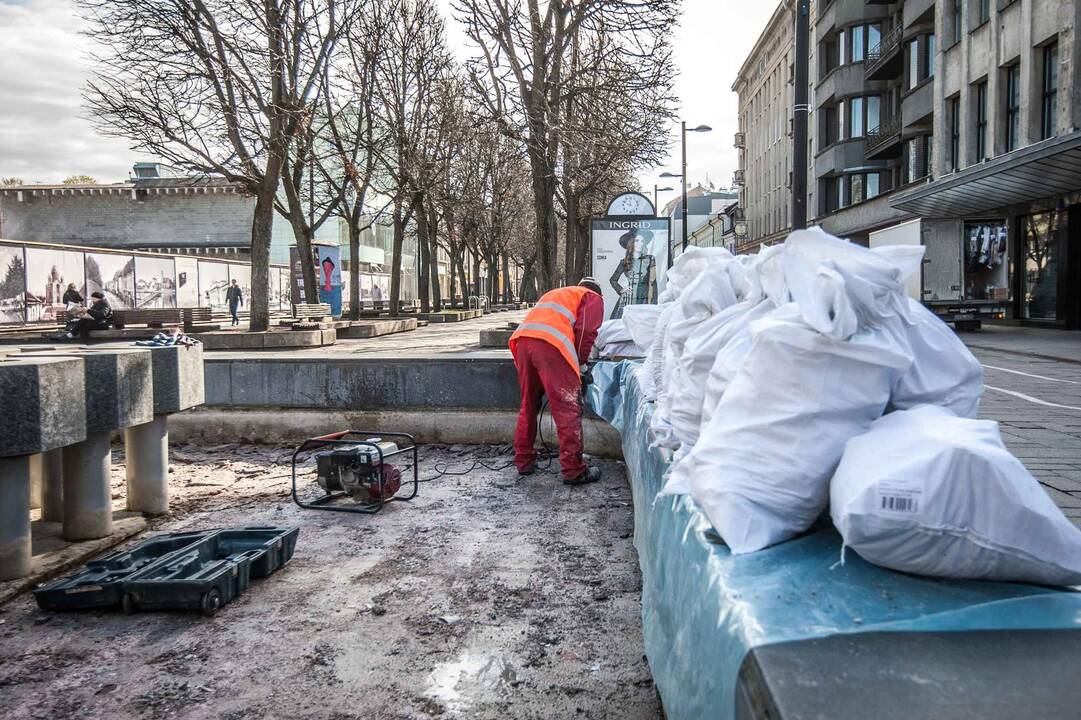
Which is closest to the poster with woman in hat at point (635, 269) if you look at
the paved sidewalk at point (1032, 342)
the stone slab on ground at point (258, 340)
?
the stone slab on ground at point (258, 340)

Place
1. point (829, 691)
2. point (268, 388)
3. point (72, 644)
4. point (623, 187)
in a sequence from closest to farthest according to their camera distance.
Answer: point (829, 691)
point (72, 644)
point (268, 388)
point (623, 187)

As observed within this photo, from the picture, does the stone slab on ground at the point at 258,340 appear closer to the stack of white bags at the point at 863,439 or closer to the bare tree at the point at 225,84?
the bare tree at the point at 225,84

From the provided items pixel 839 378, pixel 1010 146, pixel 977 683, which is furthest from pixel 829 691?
pixel 1010 146

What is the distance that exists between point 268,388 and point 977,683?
840 centimetres

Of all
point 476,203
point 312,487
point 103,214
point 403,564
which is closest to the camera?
point 403,564

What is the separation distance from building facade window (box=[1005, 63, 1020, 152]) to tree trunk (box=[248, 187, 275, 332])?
1903 cm

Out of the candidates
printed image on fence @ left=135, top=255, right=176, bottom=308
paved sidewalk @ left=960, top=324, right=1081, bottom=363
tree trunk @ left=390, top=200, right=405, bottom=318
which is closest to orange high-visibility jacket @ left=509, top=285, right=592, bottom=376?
paved sidewalk @ left=960, top=324, right=1081, bottom=363

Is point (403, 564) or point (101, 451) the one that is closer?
point (403, 564)

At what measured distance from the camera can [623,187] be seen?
32.2m

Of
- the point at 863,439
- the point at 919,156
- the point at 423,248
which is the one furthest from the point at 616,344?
the point at 919,156

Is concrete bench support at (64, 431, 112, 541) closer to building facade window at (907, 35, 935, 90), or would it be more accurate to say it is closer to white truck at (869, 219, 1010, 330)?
white truck at (869, 219, 1010, 330)

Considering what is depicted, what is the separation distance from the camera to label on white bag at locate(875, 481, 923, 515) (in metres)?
1.80

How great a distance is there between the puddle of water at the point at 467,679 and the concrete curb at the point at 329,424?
514cm

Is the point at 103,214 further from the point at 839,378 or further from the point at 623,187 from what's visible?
the point at 839,378
